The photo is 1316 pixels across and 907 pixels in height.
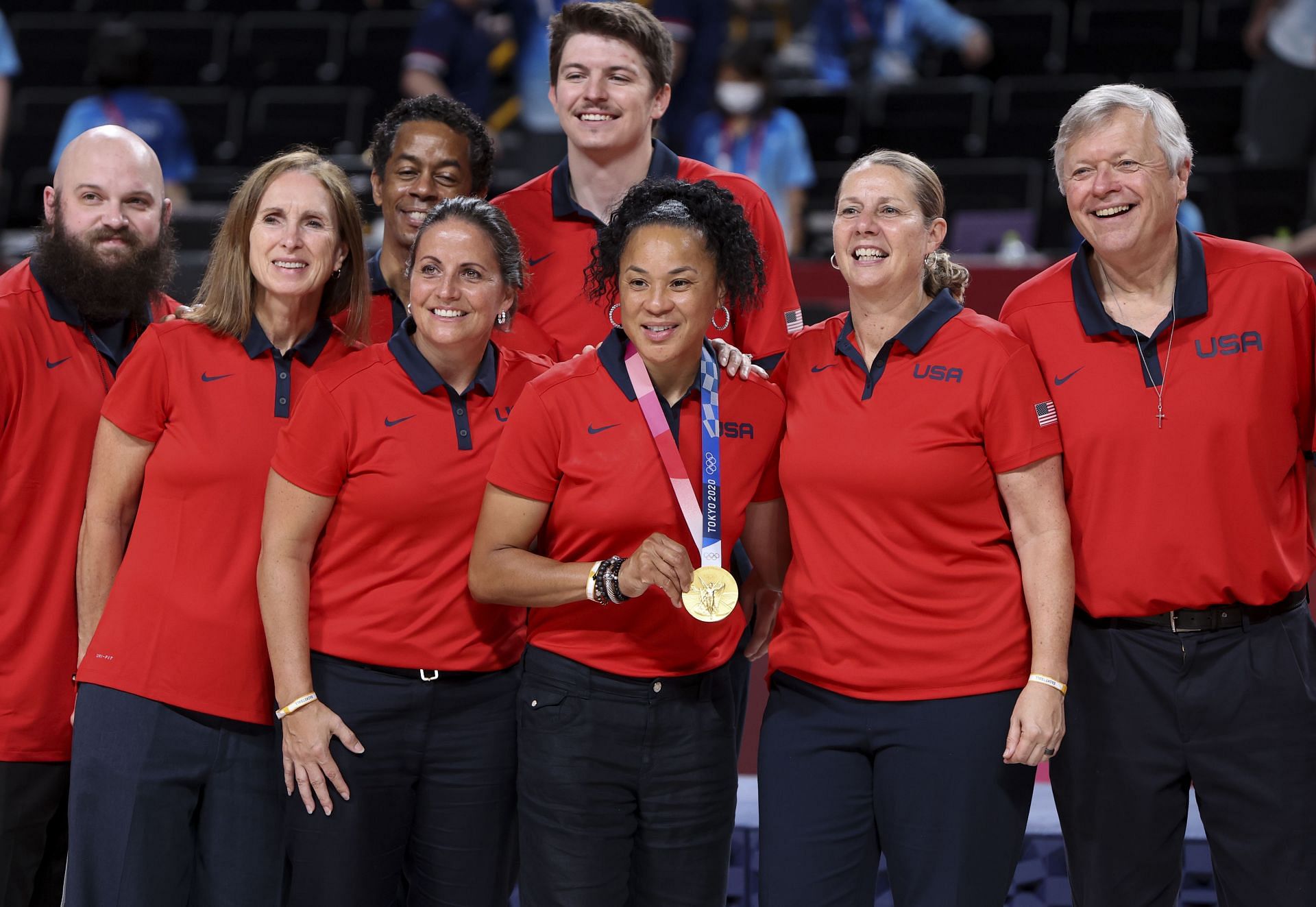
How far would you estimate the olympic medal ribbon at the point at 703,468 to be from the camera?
8.91ft

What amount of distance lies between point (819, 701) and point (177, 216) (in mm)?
5194

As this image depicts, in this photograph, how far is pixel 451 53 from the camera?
25.5ft

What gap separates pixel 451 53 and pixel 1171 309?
18.2ft

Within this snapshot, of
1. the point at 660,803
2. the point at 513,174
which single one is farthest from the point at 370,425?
the point at 513,174

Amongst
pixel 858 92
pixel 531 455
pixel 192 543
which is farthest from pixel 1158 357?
pixel 858 92

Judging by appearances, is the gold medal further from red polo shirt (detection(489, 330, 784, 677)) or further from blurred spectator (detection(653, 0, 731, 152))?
blurred spectator (detection(653, 0, 731, 152))

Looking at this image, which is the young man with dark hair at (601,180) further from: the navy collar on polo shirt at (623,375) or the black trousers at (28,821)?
the black trousers at (28,821)

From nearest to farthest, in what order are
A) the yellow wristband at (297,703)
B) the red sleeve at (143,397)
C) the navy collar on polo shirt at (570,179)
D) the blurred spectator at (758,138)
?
the yellow wristband at (297,703), the red sleeve at (143,397), the navy collar on polo shirt at (570,179), the blurred spectator at (758,138)

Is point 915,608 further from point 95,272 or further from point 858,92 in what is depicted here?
point 858,92

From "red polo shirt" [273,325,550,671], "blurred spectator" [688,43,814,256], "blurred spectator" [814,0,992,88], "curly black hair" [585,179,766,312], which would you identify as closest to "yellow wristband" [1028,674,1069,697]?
"curly black hair" [585,179,766,312]

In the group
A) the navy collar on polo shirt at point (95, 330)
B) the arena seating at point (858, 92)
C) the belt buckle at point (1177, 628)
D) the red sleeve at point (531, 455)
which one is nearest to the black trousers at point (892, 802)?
the belt buckle at point (1177, 628)

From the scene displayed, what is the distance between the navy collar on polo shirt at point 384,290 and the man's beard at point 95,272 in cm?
53

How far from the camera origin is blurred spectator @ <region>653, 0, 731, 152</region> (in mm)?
7555

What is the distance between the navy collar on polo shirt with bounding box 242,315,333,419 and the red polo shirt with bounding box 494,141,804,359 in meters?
0.55
